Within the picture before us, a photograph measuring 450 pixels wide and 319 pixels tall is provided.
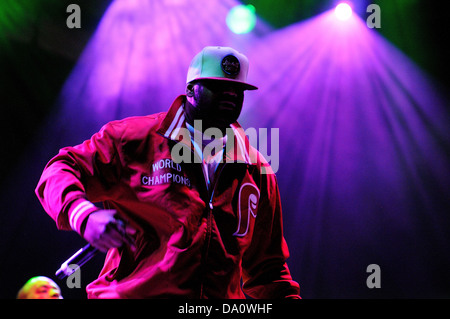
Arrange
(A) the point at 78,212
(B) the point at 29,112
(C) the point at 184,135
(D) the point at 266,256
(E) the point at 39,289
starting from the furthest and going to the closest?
(B) the point at 29,112, (E) the point at 39,289, (D) the point at 266,256, (C) the point at 184,135, (A) the point at 78,212

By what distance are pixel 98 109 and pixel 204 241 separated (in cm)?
211

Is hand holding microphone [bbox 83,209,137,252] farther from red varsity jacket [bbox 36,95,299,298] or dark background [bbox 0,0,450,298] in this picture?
dark background [bbox 0,0,450,298]

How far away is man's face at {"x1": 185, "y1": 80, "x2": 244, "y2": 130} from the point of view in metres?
Result: 1.87

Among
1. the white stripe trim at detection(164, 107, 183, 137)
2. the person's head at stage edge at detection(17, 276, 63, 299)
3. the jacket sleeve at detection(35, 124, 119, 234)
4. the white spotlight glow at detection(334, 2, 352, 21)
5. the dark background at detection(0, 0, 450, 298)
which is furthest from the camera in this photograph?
the white spotlight glow at detection(334, 2, 352, 21)

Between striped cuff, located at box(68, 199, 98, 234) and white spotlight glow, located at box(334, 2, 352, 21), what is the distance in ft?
10.5

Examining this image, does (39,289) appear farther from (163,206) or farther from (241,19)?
(241,19)

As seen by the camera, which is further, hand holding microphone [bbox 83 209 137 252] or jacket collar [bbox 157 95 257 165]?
jacket collar [bbox 157 95 257 165]

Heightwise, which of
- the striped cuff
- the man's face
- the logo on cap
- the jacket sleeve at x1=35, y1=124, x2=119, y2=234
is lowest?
the striped cuff

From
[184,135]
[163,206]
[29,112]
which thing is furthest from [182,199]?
[29,112]

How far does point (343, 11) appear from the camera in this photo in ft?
12.5

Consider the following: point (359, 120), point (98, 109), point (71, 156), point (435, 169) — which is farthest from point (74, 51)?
point (435, 169)

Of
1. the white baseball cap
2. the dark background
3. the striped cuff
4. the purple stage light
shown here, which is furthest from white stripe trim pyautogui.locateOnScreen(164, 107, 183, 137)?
the purple stage light

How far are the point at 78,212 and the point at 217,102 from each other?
79 centimetres

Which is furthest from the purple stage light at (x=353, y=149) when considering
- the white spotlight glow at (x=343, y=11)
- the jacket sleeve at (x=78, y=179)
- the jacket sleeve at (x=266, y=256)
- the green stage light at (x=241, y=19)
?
the jacket sleeve at (x=78, y=179)
